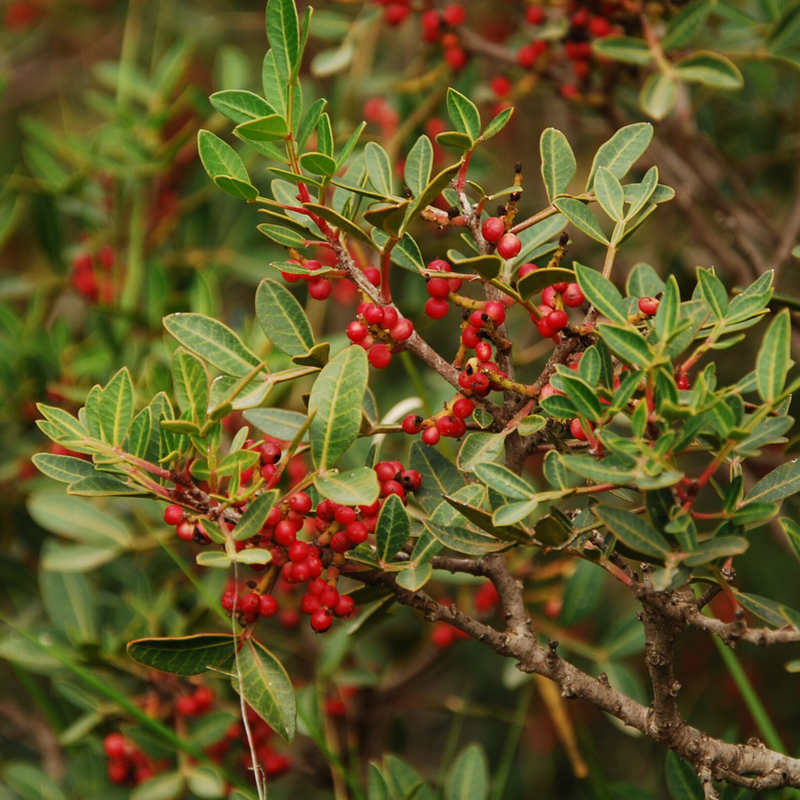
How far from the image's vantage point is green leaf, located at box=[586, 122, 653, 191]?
0.84m

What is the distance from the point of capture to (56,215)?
171 centimetres

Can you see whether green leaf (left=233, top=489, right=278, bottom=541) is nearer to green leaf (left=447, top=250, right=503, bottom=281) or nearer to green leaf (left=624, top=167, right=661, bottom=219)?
green leaf (left=447, top=250, right=503, bottom=281)

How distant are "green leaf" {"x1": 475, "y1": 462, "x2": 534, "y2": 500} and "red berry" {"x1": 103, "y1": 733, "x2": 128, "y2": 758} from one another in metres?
0.90

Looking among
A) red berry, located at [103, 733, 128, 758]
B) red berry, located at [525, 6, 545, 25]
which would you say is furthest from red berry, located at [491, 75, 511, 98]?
red berry, located at [103, 733, 128, 758]

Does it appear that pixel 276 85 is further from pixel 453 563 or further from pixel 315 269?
pixel 453 563

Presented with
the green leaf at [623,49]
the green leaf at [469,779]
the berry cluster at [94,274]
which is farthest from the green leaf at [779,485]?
the berry cluster at [94,274]

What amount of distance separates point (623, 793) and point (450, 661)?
3.03 ft

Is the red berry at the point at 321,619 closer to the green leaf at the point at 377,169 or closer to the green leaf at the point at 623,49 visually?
the green leaf at the point at 377,169

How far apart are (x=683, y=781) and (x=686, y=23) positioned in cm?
103

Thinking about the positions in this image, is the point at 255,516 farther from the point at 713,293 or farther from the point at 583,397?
the point at 713,293

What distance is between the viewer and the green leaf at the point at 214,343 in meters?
0.81

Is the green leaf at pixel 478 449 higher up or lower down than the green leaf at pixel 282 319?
lower down

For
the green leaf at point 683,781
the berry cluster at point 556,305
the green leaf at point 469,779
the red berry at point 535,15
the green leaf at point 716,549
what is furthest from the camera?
the red berry at point 535,15

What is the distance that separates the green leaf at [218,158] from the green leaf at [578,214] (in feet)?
0.92
